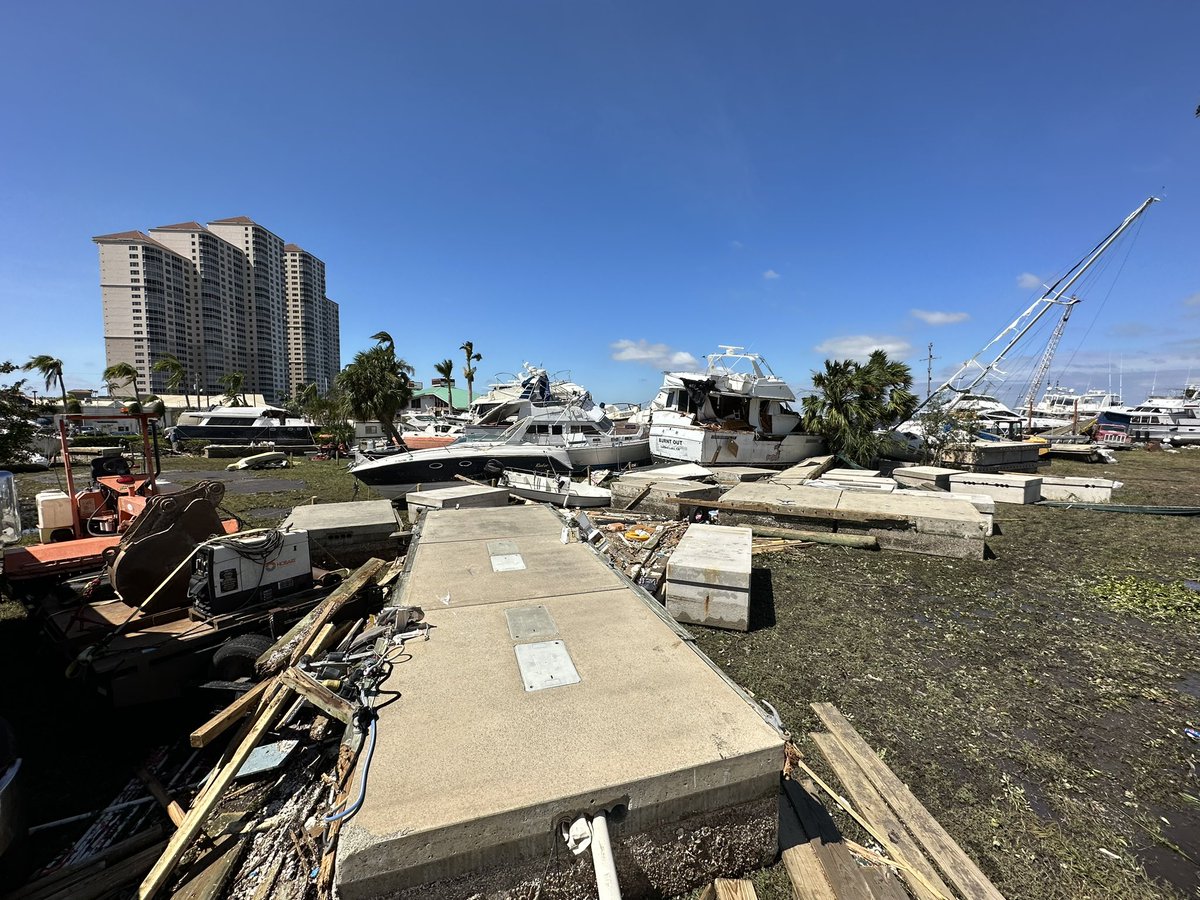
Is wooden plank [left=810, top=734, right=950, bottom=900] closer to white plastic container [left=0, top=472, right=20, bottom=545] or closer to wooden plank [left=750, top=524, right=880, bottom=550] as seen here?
wooden plank [left=750, top=524, right=880, bottom=550]

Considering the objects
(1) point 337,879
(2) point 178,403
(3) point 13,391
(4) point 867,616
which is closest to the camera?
(1) point 337,879

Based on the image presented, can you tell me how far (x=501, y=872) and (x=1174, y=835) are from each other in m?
4.68

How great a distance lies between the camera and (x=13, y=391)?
7664mm

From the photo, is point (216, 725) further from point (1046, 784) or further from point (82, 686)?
point (1046, 784)

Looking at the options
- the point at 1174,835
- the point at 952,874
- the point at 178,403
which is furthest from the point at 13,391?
the point at 178,403

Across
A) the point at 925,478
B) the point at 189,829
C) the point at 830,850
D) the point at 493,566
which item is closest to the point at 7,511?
the point at 493,566

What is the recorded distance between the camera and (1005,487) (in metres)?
14.8

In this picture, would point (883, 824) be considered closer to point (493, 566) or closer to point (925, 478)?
point (493, 566)

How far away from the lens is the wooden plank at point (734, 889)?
2.68 m

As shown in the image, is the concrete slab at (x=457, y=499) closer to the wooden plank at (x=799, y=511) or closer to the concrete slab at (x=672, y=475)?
the concrete slab at (x=672, y=475)

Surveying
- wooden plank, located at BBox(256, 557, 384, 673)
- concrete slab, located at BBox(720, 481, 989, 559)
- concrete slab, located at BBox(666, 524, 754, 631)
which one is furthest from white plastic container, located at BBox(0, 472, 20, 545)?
concrete slab, located at BBox(720, 481, 989, 559)

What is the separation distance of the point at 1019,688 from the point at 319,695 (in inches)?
266

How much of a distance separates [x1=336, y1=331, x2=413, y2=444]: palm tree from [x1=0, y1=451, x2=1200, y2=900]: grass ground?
2062 cm

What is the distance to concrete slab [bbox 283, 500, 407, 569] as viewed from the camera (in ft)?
26.0
